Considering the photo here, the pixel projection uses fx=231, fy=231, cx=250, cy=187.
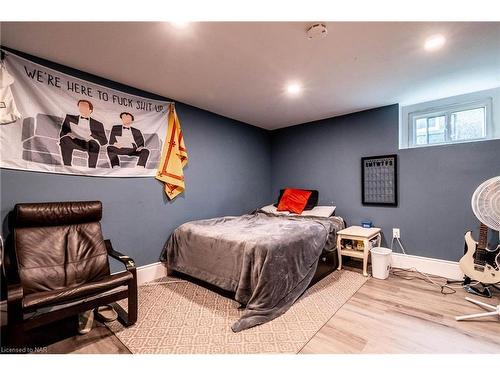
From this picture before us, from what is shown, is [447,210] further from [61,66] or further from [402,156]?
[61,66]

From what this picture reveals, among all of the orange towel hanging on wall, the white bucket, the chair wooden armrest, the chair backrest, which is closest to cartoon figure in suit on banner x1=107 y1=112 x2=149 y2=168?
the orange towel hanging on wall

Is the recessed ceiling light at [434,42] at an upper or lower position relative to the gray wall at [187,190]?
upper

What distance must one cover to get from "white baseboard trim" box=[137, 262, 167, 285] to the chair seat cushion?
92cm

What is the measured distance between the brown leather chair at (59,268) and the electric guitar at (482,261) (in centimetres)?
308

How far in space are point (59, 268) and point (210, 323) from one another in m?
1.30

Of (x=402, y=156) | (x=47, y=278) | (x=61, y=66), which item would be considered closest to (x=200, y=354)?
(x=47, y=278)

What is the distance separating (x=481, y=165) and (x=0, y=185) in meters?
4.58

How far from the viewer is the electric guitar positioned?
213 centimetres

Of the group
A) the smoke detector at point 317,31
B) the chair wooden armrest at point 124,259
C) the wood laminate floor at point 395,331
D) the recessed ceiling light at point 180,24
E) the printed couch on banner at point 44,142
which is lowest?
the wood laminate floor at point 395,331

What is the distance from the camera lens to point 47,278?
5.87ft

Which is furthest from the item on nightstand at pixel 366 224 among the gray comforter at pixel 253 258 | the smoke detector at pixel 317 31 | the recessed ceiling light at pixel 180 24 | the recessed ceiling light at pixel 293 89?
the recessed ceiling light at pixel 180 24

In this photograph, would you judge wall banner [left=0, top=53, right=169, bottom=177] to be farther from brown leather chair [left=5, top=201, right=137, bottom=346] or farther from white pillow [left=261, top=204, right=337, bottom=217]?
white pillow [left=261, top=204, right=337, bottom=217]

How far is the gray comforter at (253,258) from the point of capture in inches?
Result: 75.0

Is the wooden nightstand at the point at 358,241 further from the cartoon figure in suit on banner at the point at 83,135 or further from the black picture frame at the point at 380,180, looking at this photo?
the cartoon figure in suit on banner at the point at 83,135
